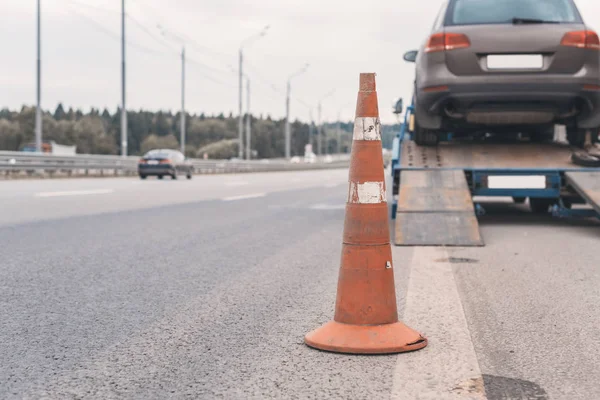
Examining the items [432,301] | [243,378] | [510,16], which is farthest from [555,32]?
[243,378]

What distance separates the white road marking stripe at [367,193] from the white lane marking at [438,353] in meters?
0.64

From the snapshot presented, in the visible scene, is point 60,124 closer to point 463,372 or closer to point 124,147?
point 124,147

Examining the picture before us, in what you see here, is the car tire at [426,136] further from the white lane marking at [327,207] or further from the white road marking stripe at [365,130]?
the white road marking stripe at [365,130]

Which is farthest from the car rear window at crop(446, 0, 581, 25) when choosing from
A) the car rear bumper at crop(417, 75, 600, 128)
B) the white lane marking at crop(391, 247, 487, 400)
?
the white lane marking at crop(391, 247, 487, 400)

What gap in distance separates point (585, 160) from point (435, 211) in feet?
6.36

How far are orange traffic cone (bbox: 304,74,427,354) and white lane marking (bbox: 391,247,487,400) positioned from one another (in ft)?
0.51

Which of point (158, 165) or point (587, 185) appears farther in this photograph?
point (158, 165)

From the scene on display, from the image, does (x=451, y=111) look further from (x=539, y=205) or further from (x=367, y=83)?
(x=367, y=83)

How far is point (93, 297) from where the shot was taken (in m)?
4.93

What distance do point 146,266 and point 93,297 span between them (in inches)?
53.4

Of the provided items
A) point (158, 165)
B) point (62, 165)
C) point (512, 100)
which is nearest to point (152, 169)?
point (158, 165)

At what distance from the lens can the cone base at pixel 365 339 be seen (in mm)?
3646

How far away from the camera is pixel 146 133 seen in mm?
180125

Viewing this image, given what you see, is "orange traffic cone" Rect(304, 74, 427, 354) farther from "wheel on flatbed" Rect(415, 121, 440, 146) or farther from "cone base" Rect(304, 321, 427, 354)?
"wheel on flatbed" Rect(415, 121, 440, 146)
